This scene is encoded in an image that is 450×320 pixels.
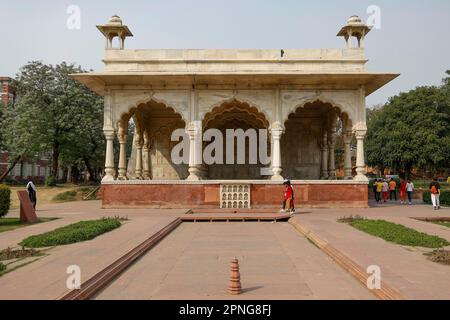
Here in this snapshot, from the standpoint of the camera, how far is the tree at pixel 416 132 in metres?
39.6

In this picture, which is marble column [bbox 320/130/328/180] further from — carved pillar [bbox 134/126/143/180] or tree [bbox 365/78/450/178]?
tree [bbox 365/78/450/178]

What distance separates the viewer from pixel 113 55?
18.8 m

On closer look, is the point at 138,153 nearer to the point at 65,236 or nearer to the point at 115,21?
the point at 115,21

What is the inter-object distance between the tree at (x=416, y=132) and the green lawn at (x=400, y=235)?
31.4 meters

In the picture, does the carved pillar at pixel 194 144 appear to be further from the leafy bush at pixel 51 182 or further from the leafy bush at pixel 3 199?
the leafy bush at pixel 51 182

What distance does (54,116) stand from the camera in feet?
106

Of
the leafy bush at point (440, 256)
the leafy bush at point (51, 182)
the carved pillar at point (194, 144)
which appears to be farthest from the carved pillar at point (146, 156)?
the leafy bush at point (440, 256)

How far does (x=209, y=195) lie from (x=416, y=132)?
3032 cm

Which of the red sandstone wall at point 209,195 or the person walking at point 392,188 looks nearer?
the red sandstone wall at point 209,195

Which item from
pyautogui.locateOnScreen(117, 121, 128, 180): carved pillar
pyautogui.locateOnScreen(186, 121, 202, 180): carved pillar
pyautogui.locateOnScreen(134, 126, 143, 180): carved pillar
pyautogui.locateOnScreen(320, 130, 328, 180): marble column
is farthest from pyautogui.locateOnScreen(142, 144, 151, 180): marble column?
pyautogui.locateOnScreen(320, 130, 328, 180): marble column

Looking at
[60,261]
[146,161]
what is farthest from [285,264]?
[146,161]

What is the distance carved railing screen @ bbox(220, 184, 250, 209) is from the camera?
17.6 m

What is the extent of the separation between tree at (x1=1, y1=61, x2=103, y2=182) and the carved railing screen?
17.4m
